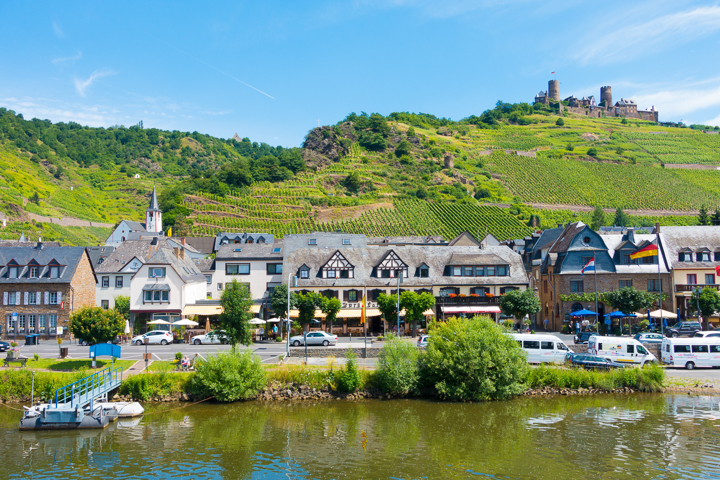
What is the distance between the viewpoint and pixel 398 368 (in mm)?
28578

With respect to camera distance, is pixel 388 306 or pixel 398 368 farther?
pixel 388 306

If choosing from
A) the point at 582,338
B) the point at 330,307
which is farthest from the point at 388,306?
the point at 582,338

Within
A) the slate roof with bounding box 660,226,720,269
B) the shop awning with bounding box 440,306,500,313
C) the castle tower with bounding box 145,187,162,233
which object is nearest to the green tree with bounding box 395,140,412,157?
the castle tower with bounding box 145,187,162,233

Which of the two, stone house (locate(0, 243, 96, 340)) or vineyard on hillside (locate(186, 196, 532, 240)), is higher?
vineyard on hillside (locate(186, 196, 532, 240))

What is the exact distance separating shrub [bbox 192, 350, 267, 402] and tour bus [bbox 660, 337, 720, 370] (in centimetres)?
2460

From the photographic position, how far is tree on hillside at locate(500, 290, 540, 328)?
4397cm

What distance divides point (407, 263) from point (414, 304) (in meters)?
7.90

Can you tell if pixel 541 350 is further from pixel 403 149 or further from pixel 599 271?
pixel 403 149

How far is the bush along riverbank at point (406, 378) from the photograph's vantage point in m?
28.0

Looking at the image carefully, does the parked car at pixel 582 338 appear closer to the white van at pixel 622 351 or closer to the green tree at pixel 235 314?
the white van at pixel 622 351

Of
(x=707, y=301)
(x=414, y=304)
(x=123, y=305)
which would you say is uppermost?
(x=123, y=305)

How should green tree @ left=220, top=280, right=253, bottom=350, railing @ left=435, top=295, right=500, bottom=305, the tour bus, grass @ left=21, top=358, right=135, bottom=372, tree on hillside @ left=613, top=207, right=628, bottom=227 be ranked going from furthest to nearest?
tree on hillside @ left=613, top=207, right=628, bottom=227
railing @ left=435, top=295, right=500, bottom=305
green tree @ left=220, top=280, right=253, bottom=350
the tour bus
grass @ left=21, top=358, right=135, bottom=372

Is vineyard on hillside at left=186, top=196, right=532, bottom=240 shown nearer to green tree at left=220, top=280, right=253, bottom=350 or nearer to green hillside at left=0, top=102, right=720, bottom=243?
green hillside at left=0, top=102, right=720, bottom=243

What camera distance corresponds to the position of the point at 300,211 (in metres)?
111
